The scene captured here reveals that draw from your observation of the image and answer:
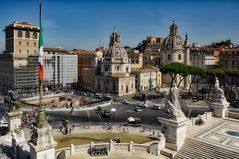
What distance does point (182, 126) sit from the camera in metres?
22.0

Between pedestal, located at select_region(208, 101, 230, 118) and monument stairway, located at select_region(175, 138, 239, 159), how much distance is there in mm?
8312

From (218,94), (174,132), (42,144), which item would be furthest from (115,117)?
(42,144)

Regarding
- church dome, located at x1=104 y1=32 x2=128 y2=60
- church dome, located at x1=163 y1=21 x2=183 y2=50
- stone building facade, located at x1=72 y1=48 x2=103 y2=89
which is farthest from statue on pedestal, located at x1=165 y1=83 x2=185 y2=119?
church dome, located at x1=163 y1=21 x2=183 y2=50

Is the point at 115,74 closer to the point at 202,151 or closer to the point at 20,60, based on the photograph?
the point at 20,60

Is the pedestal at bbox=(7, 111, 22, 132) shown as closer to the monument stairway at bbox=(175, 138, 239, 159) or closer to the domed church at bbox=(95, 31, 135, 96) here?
the monument stairway at bbox=(175, 138, 239, 159)

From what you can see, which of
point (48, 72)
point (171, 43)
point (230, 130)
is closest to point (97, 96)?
point (48, 72)

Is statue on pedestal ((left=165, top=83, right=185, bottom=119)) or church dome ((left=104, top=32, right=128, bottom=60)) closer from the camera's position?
statue on pedestal ((left=165, top=83, right=185, bottom=119))

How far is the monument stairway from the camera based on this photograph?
64.4ft

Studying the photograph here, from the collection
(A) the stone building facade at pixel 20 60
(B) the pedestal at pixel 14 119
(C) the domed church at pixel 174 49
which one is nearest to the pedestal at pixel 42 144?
(B) the pedestal at pixel 14 119

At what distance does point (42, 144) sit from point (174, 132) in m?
10.7

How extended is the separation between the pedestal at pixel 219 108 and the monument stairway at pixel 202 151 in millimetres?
8312

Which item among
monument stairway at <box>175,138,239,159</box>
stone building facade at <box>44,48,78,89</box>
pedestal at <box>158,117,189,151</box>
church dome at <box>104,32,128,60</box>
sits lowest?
monument stairway at <box>175,138,239,159</box>

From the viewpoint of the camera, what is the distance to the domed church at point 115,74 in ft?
242

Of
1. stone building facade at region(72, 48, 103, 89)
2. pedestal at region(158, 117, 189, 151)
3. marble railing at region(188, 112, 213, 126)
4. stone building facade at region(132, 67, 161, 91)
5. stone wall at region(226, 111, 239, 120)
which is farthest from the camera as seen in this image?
stone building facade at region(72, 48, 103, 89)
